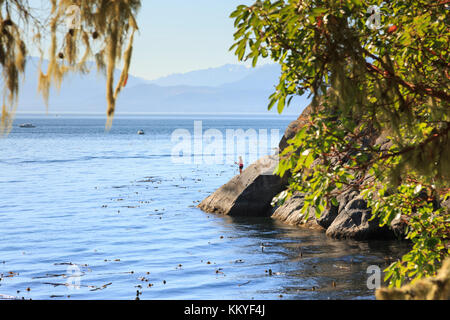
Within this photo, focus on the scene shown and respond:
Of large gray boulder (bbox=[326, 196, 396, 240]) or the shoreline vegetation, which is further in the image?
large gray boulder (bbox=[326, 196, 396, 240])

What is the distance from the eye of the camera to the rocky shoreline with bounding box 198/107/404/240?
22000 mm

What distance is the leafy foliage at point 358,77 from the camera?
19.1 ft

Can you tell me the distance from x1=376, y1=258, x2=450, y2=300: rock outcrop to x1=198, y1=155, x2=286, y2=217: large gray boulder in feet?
73.3

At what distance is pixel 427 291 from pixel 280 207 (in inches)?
932

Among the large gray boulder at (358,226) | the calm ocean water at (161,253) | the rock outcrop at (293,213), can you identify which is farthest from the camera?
the rock outcrop at (293,213)

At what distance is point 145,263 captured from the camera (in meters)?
20.2

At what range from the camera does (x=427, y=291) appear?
4.04 m

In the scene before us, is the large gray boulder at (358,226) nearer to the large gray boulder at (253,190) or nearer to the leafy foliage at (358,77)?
the large gray boulder at (253,190)

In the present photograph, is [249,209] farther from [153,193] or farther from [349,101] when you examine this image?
[349,101]

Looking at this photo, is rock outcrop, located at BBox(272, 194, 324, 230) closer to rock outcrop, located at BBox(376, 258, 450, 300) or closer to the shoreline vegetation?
the shoreline vegetation

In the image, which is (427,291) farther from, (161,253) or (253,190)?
(253,190)

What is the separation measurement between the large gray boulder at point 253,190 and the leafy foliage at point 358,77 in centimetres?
1878

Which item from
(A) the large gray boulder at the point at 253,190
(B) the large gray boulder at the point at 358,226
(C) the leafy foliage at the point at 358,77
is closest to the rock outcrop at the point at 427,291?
(C) the leafy foliage at the point at 358,77

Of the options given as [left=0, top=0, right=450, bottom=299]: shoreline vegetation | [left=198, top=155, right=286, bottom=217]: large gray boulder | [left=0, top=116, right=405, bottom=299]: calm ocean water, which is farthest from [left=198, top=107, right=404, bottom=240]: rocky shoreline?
[left=0, top=0, right=450, bottom=299]: shoreline vegetation
